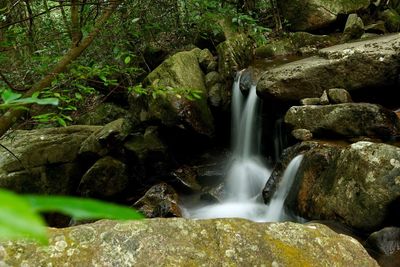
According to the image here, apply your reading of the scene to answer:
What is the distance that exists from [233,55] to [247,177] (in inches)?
119

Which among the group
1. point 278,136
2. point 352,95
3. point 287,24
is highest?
point 287,24

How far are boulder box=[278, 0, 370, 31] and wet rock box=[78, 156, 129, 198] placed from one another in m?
6.80

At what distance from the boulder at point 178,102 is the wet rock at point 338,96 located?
8.50 ft

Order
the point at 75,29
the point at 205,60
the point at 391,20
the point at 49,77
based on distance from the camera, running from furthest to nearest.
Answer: the point at 391,20
the point at 205,60
the point at 75,29
the point at 49,77

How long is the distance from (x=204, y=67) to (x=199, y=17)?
419cm

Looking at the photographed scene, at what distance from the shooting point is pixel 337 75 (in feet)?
25.6

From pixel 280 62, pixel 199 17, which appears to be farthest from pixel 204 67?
pixel 199 17

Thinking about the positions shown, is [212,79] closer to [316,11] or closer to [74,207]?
[316,11]

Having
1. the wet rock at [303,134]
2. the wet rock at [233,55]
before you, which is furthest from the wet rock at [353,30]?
the wet rock at [303,134]

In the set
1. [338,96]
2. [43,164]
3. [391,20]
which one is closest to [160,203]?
[43,164]

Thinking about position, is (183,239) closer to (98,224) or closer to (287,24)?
(98,224)

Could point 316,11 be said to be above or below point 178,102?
above

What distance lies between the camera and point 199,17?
5.32 meters

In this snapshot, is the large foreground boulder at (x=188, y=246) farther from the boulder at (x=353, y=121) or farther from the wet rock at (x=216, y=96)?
the wet rock at (x=216, y=96)
